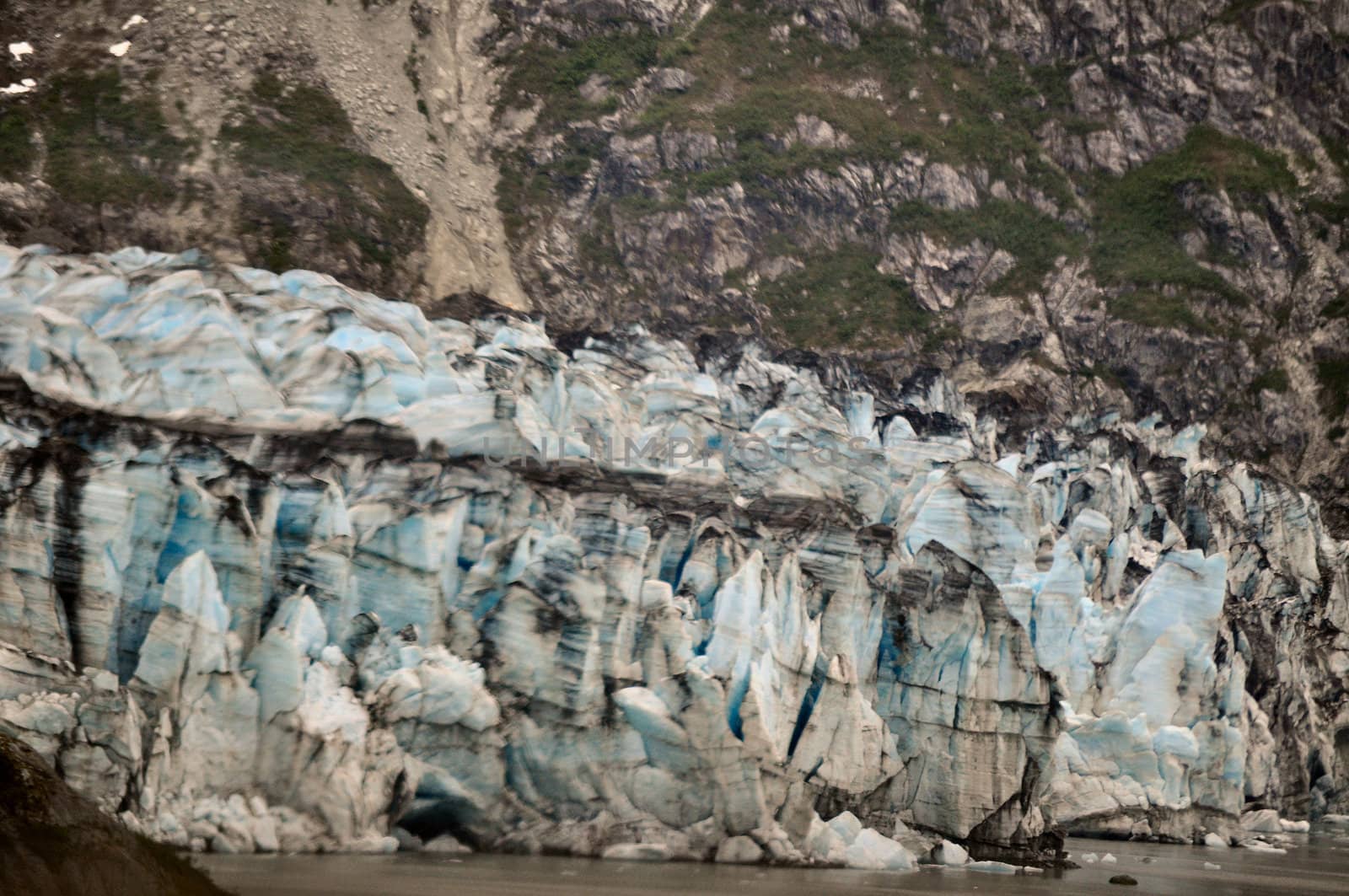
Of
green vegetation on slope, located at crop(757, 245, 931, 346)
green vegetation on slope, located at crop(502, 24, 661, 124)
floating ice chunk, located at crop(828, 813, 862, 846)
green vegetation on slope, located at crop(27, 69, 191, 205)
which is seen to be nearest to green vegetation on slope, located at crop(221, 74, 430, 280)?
green vegetation on slope, located at crop(27, 69, 191, 205)

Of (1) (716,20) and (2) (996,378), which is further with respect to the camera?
(1) (716,20)

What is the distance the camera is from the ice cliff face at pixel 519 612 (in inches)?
1066

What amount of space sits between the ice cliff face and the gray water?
43.5 inches

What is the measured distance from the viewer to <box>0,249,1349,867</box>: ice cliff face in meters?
27.1

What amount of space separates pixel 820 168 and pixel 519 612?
219ft

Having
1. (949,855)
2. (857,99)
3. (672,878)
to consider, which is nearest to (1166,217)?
(857,99)

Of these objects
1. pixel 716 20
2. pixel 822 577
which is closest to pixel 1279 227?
pixel 716 20

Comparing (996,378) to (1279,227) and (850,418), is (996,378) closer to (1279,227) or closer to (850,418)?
(1279,227)

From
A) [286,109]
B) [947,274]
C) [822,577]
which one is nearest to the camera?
[822,577]

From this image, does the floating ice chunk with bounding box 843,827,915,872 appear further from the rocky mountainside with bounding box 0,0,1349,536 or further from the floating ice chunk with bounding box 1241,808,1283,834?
the rocky mountainside with bounding box 0,0,1349,536

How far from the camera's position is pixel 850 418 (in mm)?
61062

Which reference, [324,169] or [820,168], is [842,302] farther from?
[324,169]

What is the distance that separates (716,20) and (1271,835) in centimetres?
6698

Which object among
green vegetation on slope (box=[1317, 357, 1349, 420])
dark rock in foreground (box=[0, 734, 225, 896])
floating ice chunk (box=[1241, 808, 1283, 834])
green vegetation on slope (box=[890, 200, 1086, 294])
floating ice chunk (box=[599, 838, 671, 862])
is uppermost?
green vegetation on slope (box=[890, 200, 1086, 294])
